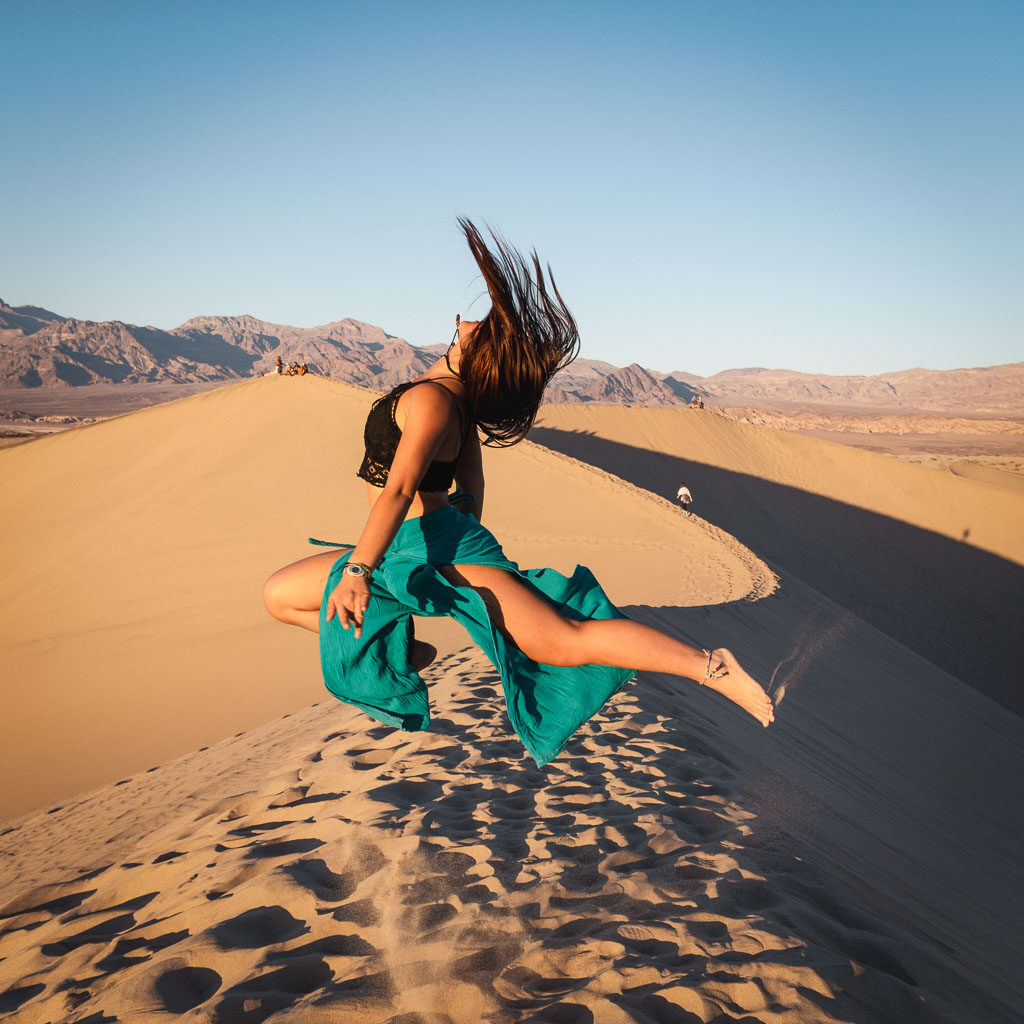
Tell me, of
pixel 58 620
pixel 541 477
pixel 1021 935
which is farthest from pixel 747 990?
pixel 541 477

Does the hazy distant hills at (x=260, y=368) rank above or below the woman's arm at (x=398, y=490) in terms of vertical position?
above

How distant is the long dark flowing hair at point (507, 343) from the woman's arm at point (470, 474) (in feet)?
0.50

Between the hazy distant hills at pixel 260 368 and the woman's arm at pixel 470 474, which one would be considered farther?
the hazy distant hills at pixel 260 368

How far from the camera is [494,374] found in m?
2.17

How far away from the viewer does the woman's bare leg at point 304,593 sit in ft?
7.36

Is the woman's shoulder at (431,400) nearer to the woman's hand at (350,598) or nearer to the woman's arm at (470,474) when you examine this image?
the woman's arm at (470,474)

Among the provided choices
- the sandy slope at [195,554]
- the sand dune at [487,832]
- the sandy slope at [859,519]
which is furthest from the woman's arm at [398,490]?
the sandy slope at [859,519]

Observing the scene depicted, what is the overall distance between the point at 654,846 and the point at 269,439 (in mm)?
15442

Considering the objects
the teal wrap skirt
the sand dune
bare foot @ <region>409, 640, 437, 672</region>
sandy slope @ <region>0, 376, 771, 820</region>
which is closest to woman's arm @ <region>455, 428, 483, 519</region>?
the teal wrap skirt

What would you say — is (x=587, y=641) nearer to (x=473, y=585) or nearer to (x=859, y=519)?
(x=473, y=585)

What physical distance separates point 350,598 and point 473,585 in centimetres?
36

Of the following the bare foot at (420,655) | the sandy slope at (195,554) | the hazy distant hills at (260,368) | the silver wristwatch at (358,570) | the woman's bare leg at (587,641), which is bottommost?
the sandy slope at (195,554)

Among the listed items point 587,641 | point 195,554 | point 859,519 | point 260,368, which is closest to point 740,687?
point 587,641

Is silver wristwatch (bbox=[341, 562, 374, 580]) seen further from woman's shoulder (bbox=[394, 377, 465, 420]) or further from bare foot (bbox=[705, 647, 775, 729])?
bare foot (bbox=[705, 647, 775, 729])
